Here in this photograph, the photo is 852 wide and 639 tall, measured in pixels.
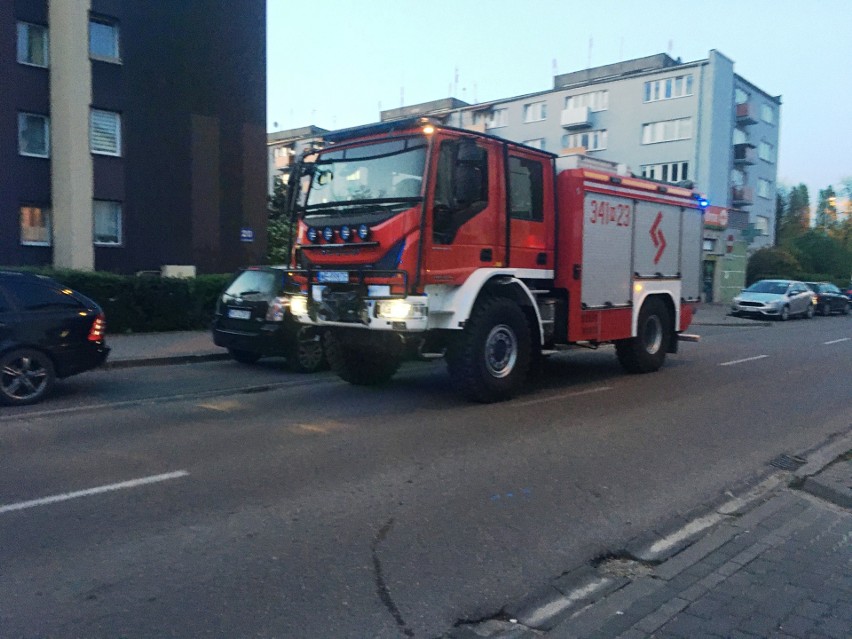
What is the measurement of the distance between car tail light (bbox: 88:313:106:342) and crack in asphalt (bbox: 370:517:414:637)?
20.1 ft

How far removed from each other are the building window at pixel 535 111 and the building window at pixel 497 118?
1.69 metres

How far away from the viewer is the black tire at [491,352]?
28.1 ft

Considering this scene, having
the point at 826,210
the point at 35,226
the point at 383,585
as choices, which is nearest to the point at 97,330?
the point at 383,585

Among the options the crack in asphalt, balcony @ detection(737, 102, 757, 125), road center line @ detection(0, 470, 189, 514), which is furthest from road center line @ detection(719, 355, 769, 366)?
balcony @ detection(737, 102, 757, 125)

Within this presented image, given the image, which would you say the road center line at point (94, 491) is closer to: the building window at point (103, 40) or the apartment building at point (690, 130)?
the building window at point (103, 40)

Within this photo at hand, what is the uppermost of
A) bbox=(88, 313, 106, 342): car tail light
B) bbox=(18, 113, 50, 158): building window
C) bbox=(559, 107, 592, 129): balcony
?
bbox=(559, 107, 592, 129): balcony

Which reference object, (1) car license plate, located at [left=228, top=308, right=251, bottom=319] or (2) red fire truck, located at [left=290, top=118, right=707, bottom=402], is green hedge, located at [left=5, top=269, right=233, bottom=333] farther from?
(2) red fire truck, located at [left=290, top=118, right=707, bottom=402]

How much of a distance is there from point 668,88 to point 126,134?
113 feet

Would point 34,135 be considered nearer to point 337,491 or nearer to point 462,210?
point 462,210

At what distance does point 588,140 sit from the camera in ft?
168

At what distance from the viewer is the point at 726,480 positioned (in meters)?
6.23

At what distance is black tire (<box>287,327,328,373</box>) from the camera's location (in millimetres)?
11656

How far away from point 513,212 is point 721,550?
541 cm

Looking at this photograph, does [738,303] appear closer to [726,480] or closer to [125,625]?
[726,480]
